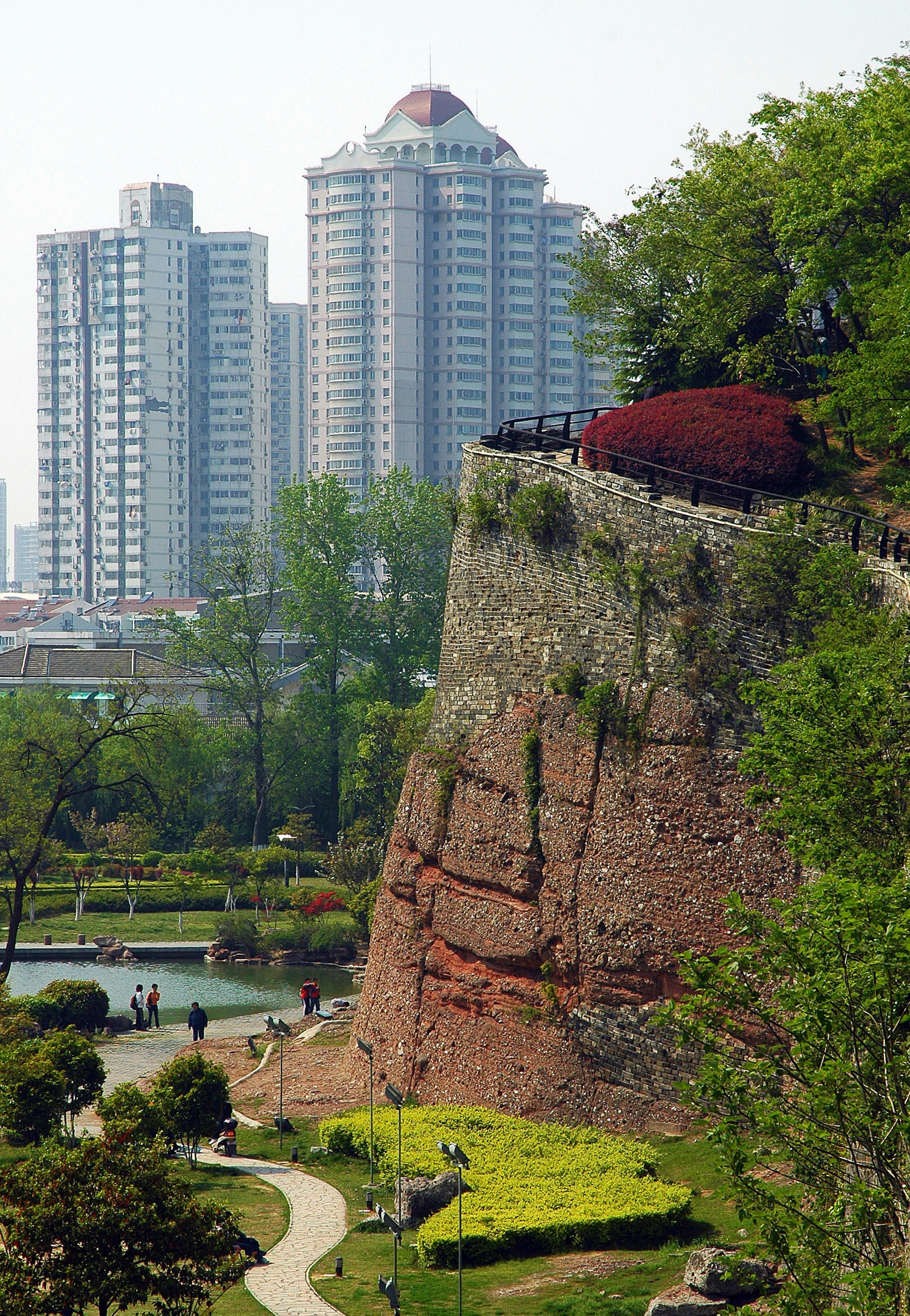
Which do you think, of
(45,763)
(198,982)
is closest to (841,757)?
(198,982)

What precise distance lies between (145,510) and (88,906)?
74067 mm

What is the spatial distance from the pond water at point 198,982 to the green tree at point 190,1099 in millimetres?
12583

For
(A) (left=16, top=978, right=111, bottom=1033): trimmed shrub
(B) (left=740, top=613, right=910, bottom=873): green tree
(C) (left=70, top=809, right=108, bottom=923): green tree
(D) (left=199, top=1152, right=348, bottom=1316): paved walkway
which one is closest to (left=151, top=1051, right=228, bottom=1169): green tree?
(D) (left=199, top=1152, right=348, bottom=1316): paved walkway

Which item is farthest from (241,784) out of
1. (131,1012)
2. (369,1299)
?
(369,1299)

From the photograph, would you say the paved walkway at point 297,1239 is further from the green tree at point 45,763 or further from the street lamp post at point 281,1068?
the green tree at point 45,763

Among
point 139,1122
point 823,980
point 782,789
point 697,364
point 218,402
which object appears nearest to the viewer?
point 823,980

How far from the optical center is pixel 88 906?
2013 inches

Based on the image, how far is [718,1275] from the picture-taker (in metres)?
15.1

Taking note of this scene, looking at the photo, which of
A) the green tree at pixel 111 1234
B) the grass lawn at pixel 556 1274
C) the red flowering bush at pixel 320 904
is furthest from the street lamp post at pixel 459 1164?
the red flowering bush at pixel 320 904

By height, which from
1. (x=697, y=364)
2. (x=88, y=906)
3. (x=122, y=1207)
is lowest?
(x=88, y=906)

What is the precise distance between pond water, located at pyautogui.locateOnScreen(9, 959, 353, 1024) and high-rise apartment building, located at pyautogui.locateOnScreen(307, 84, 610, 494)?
245 feet

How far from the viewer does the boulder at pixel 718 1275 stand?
49.4 feet

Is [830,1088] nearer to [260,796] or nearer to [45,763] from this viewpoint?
[45,763]

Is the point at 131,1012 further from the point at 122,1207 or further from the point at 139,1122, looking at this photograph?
the point at 122,1207
